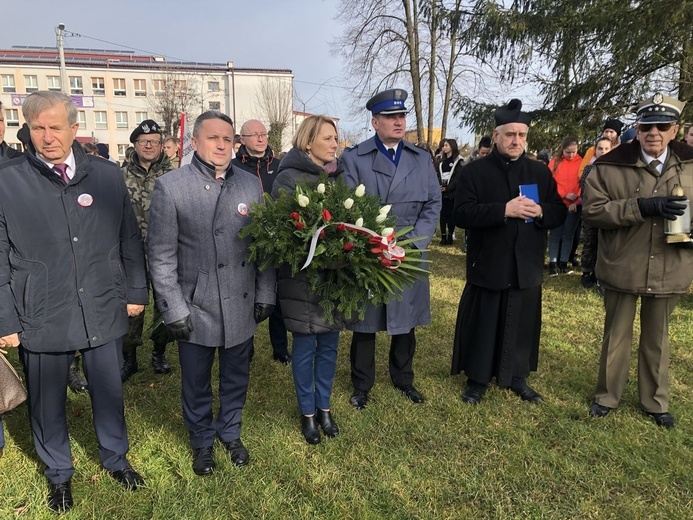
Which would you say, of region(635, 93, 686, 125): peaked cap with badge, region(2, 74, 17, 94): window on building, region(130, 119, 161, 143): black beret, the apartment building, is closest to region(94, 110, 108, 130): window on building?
the apartment building

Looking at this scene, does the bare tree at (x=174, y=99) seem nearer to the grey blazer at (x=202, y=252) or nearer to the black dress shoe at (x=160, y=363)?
the black dress shoe at (x=160, y=363)

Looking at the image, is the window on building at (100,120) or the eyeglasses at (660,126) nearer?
the eyeglasses at (660,126)

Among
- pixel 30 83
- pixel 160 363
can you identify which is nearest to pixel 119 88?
pixel 30 83

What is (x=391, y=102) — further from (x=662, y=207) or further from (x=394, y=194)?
(x=662, y=207)

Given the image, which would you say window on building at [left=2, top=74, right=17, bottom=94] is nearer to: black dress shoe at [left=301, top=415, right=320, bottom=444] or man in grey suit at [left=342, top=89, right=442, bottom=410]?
man in grey suit at [left=342, top=89, right=442, bottom=410]

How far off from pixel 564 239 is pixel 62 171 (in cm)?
785

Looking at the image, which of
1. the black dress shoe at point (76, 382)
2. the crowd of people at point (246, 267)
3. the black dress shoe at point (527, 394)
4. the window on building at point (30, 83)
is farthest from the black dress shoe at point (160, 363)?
the window on building at point (30, 83)

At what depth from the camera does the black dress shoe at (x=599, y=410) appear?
12.4 ft

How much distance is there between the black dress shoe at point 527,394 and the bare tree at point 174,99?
1051 inches

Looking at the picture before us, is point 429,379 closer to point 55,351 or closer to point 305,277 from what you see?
point 305,277

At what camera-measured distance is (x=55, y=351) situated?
2682mm

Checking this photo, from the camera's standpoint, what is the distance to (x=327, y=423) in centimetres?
358

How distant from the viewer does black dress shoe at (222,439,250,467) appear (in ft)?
10.4

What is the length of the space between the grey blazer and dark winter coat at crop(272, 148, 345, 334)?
296 millimetres
